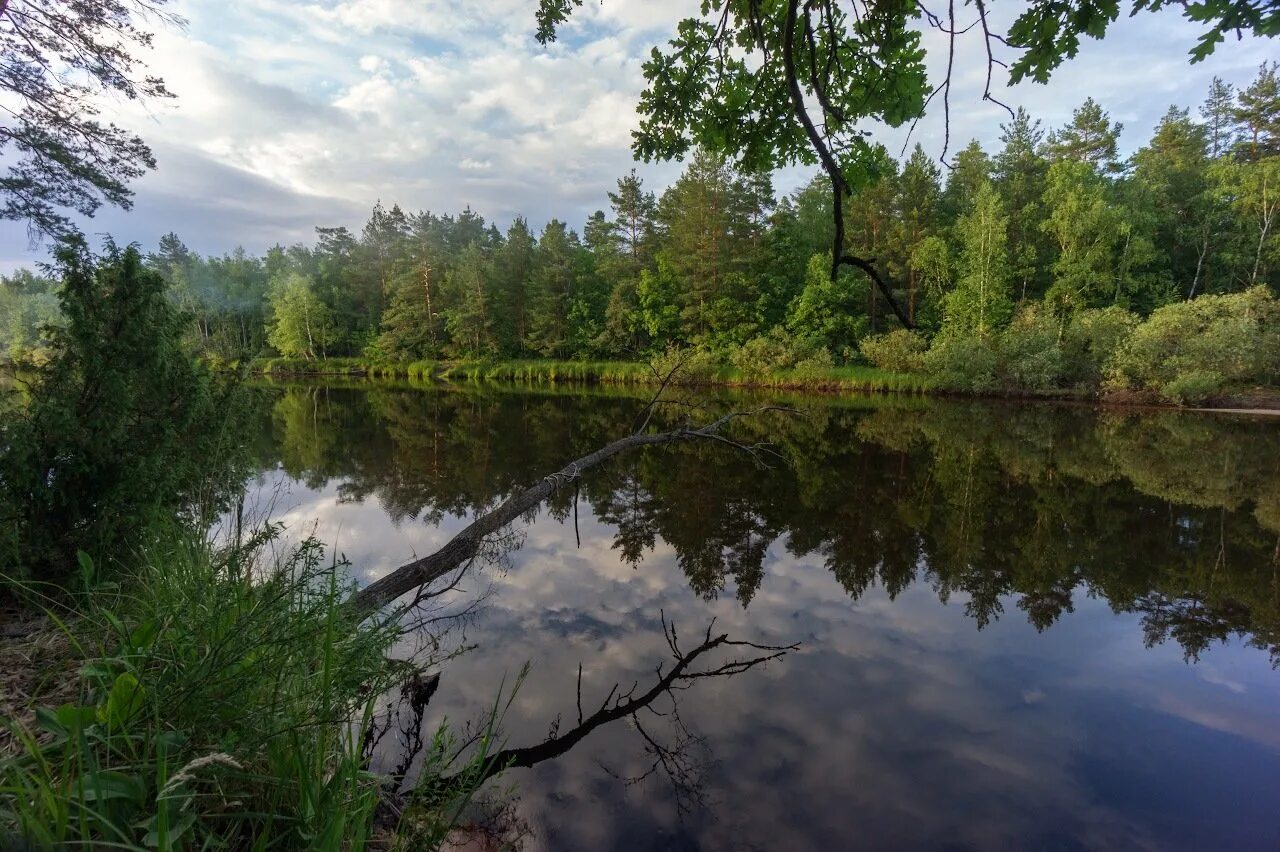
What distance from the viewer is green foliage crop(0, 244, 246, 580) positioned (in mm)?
3438

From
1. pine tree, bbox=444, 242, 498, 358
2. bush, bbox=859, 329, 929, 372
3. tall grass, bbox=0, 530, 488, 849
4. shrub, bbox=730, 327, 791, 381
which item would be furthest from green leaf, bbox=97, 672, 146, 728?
pine tree, bbox=444, 242, 498, 358

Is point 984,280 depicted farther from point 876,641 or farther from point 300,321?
point 300,321

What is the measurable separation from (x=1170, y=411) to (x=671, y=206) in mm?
29147

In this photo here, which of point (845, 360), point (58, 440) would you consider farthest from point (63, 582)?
point (845, 360)

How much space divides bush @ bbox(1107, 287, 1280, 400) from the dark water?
1221 centimetres

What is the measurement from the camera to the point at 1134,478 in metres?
10.6

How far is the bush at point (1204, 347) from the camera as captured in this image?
66.6 feet

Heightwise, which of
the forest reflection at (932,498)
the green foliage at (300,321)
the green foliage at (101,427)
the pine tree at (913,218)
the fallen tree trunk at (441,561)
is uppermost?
the pine tree at (913,218)

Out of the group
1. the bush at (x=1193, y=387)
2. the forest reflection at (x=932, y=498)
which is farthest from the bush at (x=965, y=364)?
the forest reflection at (x=932, y=498)

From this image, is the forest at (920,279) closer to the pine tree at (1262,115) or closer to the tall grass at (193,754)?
the pine tree at (1262,115)

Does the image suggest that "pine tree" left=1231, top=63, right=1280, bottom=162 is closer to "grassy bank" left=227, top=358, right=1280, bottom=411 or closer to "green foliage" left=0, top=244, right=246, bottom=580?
"grassy bank" left=227, top=358, right=1280, bottom=411

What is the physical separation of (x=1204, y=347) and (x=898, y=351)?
11.0m

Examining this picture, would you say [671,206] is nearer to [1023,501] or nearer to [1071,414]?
[1071,414]

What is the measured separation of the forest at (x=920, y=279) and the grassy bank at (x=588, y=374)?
861mm
